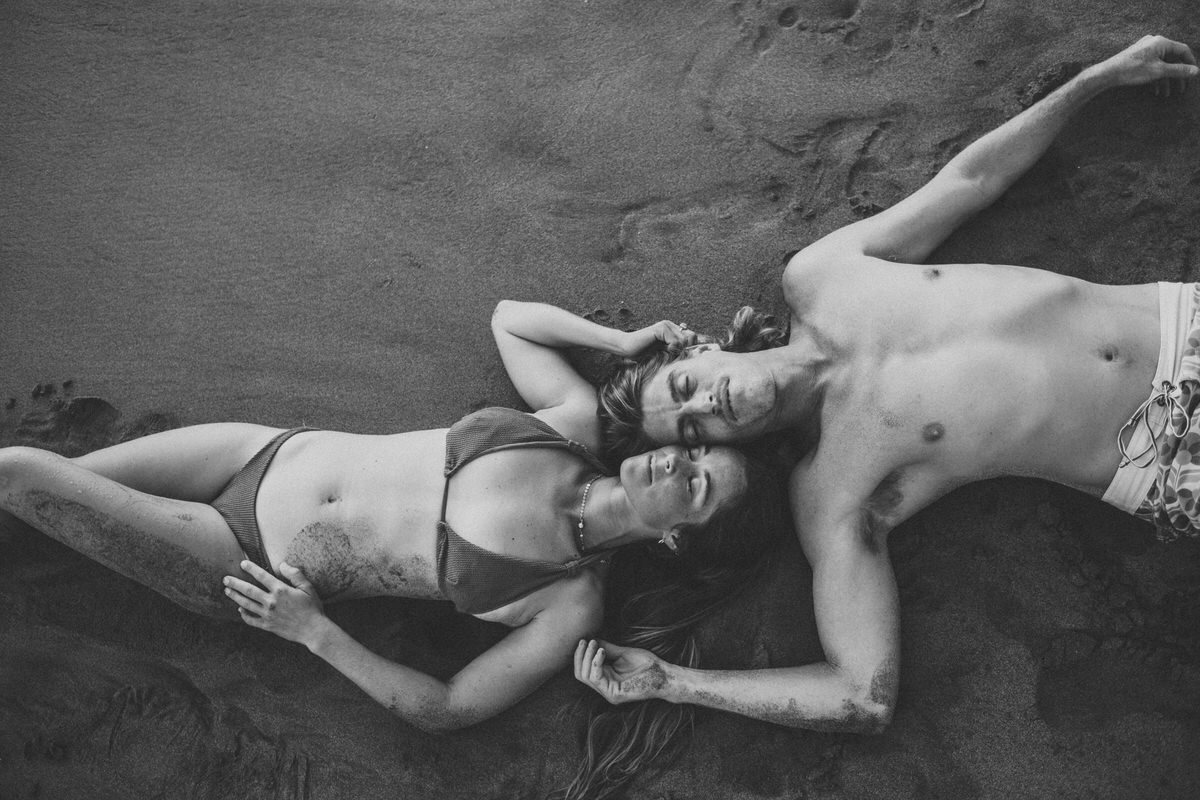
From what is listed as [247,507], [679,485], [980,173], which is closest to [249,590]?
[247,507]

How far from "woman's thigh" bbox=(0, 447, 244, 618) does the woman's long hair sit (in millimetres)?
1600

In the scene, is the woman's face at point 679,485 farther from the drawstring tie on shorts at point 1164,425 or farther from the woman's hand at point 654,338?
the drawstring tie on shorts at point 1164,425

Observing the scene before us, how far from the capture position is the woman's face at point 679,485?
291cm

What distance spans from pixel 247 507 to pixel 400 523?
606 millimetres

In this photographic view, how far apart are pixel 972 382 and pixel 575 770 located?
217cm

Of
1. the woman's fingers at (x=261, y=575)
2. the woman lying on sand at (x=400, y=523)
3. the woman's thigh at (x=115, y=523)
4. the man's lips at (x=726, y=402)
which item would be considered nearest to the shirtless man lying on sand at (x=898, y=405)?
the man's lips at (x=726, y=402)

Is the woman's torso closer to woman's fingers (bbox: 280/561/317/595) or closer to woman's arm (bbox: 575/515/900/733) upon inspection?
woman's fingers (bbox: 280/561/317/595)

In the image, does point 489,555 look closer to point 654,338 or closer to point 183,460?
point 654,338

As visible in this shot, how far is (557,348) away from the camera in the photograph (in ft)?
11.4

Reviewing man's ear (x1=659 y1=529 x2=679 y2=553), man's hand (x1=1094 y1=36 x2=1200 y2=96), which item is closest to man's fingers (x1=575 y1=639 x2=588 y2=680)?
man's ear (x1=659 y1=529 x2=679 y2=553)

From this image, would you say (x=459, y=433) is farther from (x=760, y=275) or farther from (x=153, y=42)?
(x=153, y=42)

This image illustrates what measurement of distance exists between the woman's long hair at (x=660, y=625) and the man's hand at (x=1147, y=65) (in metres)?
2.19

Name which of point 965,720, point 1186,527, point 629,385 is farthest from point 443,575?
point 1186,527

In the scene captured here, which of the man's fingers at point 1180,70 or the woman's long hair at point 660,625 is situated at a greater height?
the man's fingers at point 1180,70
